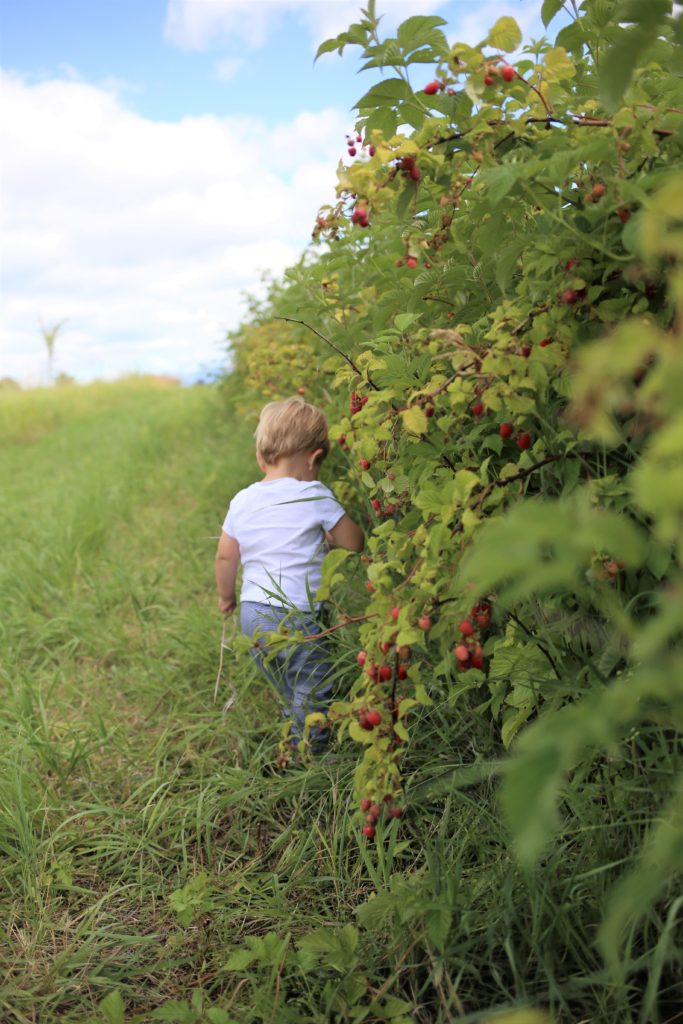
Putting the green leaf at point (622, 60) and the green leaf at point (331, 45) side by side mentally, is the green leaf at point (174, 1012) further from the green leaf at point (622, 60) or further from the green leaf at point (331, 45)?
the green leaf at point (331, 45)

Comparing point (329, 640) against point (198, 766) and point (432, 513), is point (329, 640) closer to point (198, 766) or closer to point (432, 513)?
point (198, 766)

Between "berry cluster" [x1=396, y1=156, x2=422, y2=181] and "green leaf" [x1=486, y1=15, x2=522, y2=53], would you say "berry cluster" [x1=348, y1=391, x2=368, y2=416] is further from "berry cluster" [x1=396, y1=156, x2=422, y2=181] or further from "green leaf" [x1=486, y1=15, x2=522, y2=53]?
"green leaf" [x1=486, y1=15, x2=522, y2=53]

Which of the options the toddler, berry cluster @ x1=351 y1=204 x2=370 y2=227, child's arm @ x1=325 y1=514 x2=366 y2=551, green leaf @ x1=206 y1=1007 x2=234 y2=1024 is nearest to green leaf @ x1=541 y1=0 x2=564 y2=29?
berry cluster @ x1=351 y1=204 x2=370 y2=227

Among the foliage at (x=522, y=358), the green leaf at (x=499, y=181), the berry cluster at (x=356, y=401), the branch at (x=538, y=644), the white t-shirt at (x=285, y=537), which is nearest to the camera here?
the green leaf at (x=499, y=181)

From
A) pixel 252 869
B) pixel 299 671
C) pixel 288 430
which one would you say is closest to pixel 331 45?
pixel 288 430

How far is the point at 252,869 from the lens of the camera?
2088 mm

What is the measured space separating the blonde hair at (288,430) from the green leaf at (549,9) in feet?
4.65

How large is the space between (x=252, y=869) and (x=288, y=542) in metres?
0.99

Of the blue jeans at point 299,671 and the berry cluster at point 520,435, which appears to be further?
the blue jeans at point 299,671

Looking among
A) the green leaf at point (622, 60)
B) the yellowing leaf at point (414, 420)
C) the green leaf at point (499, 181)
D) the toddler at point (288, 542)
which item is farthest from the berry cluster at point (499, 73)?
the toddler at point (288, 542)

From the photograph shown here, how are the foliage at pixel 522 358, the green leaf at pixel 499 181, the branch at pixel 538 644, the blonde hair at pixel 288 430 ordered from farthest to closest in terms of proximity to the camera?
the blonde hair at pixel 288 430 → the branch at pixel 538 644 → the foliage at pixel 522 358 → the green leaf at pixel 499 181

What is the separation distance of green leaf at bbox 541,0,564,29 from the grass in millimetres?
1407

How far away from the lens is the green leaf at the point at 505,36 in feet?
4.74

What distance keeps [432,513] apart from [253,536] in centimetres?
117
